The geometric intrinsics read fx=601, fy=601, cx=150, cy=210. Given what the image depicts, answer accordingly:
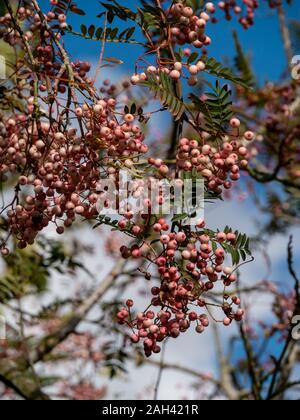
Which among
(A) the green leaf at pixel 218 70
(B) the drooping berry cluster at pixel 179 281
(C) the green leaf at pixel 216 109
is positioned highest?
(A) the green leaf at pixel 218 70

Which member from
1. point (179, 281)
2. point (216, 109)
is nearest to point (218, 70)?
point (216, 109)

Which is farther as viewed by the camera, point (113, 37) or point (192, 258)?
point (113, 37)

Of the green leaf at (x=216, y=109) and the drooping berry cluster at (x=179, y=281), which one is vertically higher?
the green leaf at (x=216, y=109)

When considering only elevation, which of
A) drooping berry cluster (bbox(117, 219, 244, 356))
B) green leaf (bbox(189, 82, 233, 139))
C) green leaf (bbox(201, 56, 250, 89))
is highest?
green leaf (bbox(201, 56, 250, 89))

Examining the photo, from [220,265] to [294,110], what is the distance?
264cm

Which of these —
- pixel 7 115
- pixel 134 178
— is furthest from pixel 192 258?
pixel 7 115

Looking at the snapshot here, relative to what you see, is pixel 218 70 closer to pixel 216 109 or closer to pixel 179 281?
pixel 216 109

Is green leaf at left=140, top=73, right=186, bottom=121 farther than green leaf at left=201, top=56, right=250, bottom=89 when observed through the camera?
No

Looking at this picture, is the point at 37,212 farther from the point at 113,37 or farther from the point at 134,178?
the point at 113,37

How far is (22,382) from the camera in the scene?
7.30 feet

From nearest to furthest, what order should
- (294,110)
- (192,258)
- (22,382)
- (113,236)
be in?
1. (192,258)
2. (22,382)
3. (294,110)
4. (113,236)

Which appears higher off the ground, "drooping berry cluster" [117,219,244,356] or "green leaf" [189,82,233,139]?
"green leaf" [189,82,233,139]

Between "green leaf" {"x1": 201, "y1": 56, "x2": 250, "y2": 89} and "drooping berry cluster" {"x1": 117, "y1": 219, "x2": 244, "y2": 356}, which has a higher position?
"green leaf" {"x1": 201, "y1": 56, "x2": 250, "y2": 89}

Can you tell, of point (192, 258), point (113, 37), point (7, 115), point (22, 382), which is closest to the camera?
point (192, 258)
